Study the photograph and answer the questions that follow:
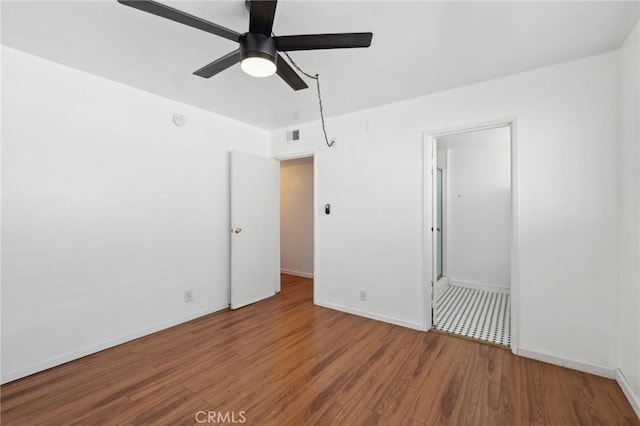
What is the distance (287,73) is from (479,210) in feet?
12.4

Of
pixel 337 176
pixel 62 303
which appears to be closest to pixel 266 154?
pixel 337 176

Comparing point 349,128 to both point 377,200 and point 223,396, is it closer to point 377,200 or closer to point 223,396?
point 377,200

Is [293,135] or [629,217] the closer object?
[629,217]

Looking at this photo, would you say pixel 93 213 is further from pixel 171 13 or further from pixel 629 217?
pixel 629 217

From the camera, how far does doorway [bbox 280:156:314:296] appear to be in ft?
16.9

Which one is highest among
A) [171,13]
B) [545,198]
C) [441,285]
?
[171,13]

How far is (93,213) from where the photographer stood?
2.38 meters

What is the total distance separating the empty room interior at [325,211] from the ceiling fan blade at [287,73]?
2 cm

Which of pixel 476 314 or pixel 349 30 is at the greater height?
pixel 349 30

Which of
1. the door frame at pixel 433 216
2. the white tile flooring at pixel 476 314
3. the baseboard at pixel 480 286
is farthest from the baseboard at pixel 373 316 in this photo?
the baseboard at pixel 480 286

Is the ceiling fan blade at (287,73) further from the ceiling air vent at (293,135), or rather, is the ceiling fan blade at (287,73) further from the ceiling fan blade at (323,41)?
the ceiling air vent at (293,135)

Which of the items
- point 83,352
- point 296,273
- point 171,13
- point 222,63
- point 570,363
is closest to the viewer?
point 171,13

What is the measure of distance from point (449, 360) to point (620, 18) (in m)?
2.59

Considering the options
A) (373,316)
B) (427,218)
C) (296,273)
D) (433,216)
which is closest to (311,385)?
(373,316)
